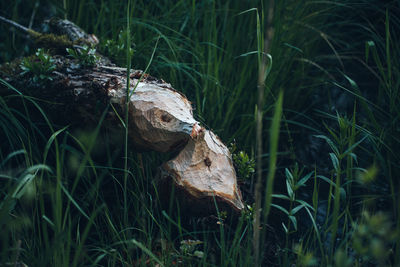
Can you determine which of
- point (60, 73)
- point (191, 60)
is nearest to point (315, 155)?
point (191, 60)

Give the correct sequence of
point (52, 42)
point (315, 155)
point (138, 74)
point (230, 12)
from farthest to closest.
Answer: point (230, 12) < point (315, 155) < point (52, 42) < point (138, 74)

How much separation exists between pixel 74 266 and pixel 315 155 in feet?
5.77

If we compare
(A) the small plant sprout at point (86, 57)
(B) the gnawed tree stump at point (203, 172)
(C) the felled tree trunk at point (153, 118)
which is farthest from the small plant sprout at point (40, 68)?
(B) the gnawed tree stump at point (203, 172)

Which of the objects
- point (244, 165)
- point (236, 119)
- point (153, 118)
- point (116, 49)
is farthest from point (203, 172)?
point (116, 49)

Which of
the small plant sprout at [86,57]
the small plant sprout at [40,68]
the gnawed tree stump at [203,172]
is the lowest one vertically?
the gnawed tree stump at [203,172]

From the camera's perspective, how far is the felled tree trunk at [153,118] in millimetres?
1485

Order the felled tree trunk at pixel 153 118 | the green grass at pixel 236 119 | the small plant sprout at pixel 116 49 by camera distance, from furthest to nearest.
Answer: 1. the small plant sprout at pixel 116 49
2. the green grass at pixel 236 119
3. the felled tree trunk at pixel 153 118

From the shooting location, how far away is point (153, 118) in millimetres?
1482

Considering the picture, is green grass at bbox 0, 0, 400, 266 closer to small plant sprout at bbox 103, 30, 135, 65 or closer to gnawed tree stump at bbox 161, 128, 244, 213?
small plant sprout at bbox 103, 30, 135, 65

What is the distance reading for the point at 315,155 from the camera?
7.59 feet

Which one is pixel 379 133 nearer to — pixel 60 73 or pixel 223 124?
pixel 223 124

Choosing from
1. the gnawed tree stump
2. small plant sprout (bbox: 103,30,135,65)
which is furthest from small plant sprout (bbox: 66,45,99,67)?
the gnawed tree stump

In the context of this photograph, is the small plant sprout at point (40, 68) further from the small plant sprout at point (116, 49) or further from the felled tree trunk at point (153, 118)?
the small plant sprout at point (116, 49)

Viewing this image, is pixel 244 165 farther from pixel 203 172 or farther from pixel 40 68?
pixel 40 68
